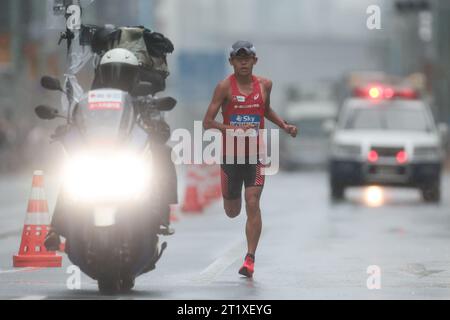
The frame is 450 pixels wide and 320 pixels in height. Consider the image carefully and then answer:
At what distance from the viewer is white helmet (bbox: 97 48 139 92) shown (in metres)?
11.5

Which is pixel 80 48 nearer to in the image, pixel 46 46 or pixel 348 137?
pixel 348 137

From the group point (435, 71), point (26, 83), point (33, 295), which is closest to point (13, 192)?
point (33, 295)

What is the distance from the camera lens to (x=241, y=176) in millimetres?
13125

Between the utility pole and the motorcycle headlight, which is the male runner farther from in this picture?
the utility pole

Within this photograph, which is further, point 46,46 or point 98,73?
point 46,46

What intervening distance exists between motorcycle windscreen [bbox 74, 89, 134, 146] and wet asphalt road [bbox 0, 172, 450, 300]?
1092 mm

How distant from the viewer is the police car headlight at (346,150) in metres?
28.9

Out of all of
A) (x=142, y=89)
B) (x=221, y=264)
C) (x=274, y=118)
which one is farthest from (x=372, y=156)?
(x=142, y=89)

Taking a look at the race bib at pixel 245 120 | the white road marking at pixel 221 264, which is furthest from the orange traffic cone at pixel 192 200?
the race bib at pixel 245 120

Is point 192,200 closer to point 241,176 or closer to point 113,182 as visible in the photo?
point 241,176

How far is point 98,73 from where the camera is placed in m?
11.7

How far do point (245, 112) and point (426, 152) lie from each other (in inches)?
644

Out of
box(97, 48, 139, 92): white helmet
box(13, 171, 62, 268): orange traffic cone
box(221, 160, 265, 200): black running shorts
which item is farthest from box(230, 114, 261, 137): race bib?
box(13, 171, 62, 268): orange traffic cone
